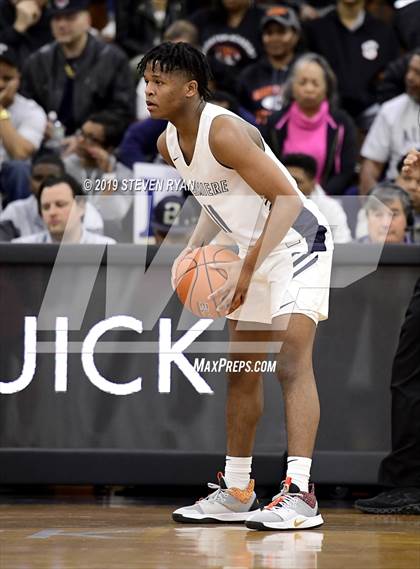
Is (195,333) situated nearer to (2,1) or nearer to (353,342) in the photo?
(353,342)

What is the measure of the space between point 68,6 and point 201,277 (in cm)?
600

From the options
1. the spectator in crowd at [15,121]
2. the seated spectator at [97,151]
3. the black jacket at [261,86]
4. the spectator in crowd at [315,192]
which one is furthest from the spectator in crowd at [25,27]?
the spectator in crowd at [315,192]

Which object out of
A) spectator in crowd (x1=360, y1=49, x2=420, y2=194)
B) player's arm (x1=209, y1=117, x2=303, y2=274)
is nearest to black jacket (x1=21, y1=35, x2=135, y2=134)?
spectator in crowd (x1=360, y1=49, x2=420, y2=194)

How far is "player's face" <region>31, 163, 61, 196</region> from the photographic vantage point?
8453 mm

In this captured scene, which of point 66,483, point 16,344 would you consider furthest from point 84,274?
point 66,483

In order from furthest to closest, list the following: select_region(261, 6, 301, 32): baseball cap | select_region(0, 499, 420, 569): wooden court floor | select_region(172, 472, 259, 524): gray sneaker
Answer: select_region(261, 6, 301, 32): baseball cap
select_region(172, 472, 259, 524): gray sneaker
select_region(0, 499, 420, 569): wooden court floor

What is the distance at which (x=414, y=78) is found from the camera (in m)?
8.98

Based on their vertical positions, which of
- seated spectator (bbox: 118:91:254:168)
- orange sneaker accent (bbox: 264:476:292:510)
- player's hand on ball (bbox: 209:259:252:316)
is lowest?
orange sneaker accent (bbox: 264:476:292:510)

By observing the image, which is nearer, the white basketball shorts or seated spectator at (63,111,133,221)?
the white basketball shorts

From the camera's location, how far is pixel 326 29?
1045 centimetres

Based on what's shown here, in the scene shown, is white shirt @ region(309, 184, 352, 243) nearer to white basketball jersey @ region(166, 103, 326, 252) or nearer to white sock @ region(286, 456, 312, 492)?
white basketball jersey @ region(166, 103, 326, 252)

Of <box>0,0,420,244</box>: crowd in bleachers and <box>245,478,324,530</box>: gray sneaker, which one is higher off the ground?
<box>0,0,420,244</box>: crowd in bleachers

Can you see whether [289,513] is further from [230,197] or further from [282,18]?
[282,18]

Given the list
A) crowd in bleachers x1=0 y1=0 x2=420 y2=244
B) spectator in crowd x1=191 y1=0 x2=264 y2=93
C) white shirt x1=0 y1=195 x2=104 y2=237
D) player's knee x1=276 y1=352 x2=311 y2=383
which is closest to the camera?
player's knee x1=276 y1=352 x2=311 y2=383
